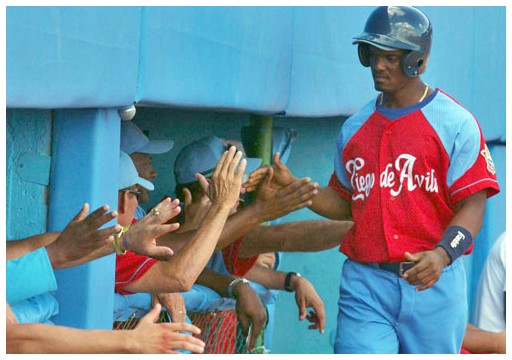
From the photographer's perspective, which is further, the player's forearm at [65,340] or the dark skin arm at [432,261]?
the dark skin arm at [432,261]

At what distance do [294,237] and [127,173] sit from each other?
108 centimetres

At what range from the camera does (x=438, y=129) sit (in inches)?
179

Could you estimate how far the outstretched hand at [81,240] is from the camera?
11.7 ft

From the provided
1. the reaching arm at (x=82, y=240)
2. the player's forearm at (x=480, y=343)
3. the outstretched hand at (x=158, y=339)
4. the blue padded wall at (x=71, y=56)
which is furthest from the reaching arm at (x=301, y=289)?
the outstretched hand at (x=158, y=339)

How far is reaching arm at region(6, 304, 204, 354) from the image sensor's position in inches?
130

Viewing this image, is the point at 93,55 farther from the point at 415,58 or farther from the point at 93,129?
the point at 415,58

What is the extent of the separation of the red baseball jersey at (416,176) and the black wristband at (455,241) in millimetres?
162

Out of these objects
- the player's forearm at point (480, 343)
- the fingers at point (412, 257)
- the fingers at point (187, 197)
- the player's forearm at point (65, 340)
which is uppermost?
the fingers at point (187, 197)

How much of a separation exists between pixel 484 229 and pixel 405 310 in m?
3.48

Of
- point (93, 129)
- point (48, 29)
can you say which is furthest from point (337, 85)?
point (48, 29)

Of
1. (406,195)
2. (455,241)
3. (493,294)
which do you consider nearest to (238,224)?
(406,195)

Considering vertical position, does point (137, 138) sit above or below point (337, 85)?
below

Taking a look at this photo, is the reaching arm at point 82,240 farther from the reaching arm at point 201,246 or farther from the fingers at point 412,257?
the fingers at point 412,257

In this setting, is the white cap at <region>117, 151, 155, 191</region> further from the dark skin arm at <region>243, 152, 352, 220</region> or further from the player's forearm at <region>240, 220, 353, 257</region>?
the player's forearm at <region>240, 220, 353, 257</region>
